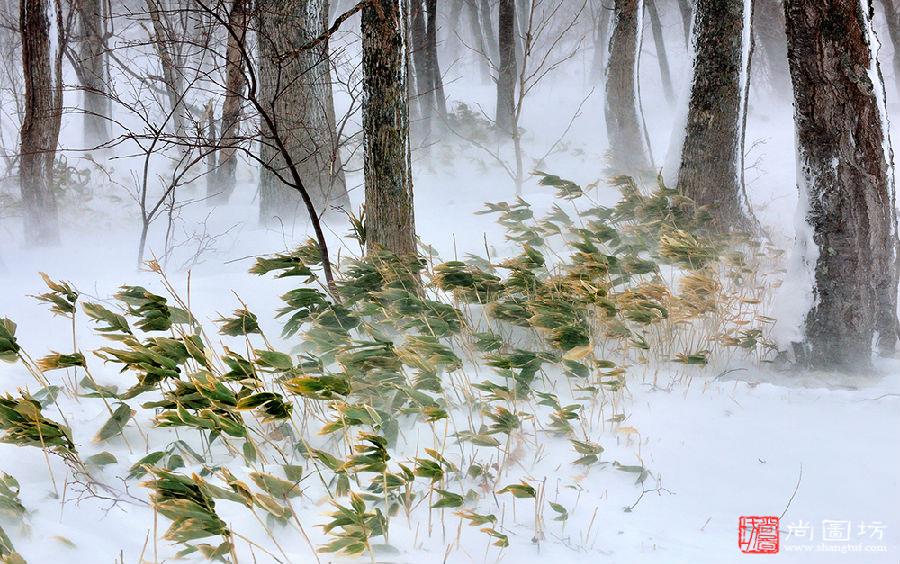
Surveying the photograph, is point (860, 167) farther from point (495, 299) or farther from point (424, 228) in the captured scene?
point (424, 228)

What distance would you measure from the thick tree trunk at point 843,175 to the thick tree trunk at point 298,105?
402cm

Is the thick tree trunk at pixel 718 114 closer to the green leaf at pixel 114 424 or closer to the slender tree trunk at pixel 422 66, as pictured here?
the green leaf at pixel 114 424

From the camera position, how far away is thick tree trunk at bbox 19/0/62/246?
22.6 ft

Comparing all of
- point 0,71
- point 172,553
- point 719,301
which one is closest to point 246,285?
point 172,553

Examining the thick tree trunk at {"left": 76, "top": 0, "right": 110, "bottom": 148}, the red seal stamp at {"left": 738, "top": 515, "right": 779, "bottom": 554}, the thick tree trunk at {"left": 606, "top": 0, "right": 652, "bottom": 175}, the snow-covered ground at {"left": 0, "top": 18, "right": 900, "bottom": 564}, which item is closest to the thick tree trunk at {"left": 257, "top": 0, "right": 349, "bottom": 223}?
the snow-covered ground at {"left": 0, "top": 18, "right": 900, "bottom": 564}

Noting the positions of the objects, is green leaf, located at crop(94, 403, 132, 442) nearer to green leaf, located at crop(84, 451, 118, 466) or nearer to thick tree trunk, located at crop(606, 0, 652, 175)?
green leaf, located at crop(84, 451, 118, 466)

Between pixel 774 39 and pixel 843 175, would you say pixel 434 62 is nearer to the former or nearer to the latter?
pixel 843 175

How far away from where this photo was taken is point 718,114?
6.31 metres

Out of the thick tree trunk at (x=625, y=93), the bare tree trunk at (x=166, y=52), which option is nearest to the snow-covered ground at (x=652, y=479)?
the bare tree trunk at (x=166, y=52)

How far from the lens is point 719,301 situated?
451cm

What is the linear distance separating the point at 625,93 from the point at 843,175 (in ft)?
21.5

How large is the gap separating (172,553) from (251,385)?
0.71 m
